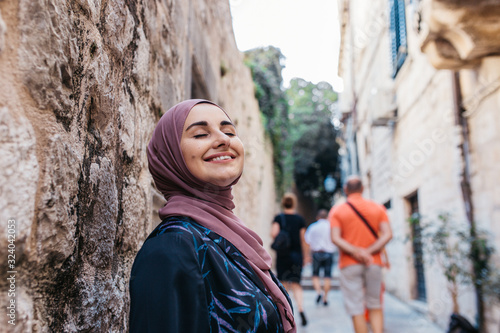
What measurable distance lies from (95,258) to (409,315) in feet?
19.8

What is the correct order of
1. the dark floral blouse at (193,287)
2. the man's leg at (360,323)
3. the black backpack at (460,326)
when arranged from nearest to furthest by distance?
the dark floral blouse at (193,287), the man's leg at (360,323), the black backpack at (460,326)

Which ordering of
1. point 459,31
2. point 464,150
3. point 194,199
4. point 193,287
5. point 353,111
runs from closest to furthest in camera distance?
point 193,287, point 194,199, point 459,31, point 464,150, point 353,111

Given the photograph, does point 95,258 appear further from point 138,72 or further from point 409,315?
point 409,315

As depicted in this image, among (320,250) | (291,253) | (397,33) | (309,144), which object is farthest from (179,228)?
(309,144)

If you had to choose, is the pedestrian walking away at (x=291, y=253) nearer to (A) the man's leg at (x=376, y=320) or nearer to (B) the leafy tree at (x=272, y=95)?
(A) the man's leg at (x=376, y=320)

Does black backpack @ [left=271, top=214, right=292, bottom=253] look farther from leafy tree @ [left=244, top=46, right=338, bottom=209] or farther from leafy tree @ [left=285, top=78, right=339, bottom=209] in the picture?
leafy tree @ [left=285, top=78, right=339, bottom=209]

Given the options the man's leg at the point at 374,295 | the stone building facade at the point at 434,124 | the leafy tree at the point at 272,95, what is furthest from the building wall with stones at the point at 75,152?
the leafy tree at the point at 272,95

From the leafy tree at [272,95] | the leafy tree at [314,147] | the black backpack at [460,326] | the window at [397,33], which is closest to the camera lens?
the black backpack at [460,326]

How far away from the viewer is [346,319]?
5.59 metres

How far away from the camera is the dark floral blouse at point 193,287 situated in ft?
2.95

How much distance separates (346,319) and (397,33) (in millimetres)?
4876

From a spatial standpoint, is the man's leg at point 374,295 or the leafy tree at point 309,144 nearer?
the man's leg at point 374,295

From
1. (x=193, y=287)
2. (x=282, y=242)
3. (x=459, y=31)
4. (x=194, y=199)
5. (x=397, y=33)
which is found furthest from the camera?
(x=397, y=33)

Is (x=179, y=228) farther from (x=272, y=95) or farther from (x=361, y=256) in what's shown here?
(x=272, y=95)
